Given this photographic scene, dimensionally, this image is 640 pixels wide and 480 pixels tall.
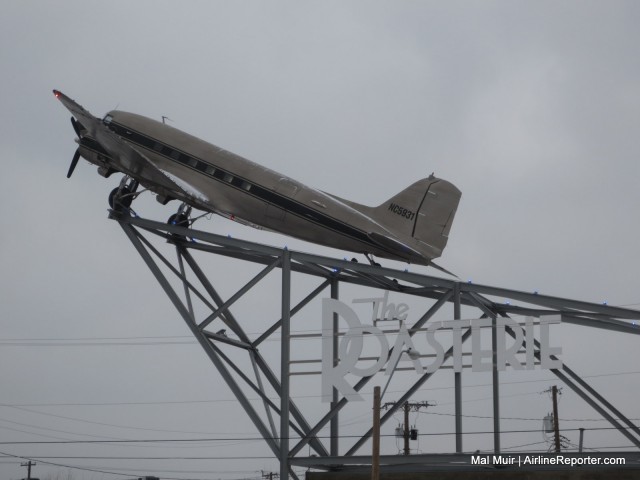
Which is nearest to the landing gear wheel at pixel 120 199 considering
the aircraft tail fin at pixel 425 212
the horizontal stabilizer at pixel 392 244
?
the aircraft tail fin at pixel 425 212

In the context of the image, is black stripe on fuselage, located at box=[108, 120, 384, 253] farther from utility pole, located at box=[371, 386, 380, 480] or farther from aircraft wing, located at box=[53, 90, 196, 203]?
utility pole, located at box=[371, 386, 380, 480]

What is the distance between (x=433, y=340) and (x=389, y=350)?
1818 mm

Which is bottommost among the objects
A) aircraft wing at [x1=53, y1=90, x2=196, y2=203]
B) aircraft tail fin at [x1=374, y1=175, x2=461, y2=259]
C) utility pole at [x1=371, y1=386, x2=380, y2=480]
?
utility pole at [x1=371, y1=386, x2=380, y2=480]

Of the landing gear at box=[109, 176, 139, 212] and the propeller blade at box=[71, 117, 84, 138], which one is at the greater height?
the propeller blade at box=[71, 117, 84, 138]

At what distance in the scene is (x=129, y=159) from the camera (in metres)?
51.1

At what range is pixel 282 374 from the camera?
48219 millimetres

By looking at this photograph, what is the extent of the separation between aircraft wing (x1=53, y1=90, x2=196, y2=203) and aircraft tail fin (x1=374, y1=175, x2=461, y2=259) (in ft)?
27.2

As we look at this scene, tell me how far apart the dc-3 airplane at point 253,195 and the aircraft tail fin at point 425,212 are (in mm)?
43

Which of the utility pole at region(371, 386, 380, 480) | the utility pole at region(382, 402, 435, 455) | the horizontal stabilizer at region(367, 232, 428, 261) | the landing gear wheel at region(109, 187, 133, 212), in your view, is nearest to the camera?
the utility pole at region(371, 386, 380, 480)

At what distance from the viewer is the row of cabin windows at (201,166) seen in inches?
2013

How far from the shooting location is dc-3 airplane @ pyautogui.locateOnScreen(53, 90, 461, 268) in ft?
161

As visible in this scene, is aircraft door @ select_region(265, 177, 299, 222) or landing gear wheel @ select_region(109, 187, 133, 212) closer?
aircraft door @ select_region(265, 177, 299, 222)

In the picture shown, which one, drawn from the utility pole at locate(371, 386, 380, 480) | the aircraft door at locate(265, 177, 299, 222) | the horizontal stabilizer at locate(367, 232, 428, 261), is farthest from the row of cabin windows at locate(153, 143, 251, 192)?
the utility pole at locate(371, 386, 380, 480)

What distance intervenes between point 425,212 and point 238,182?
8272mm
